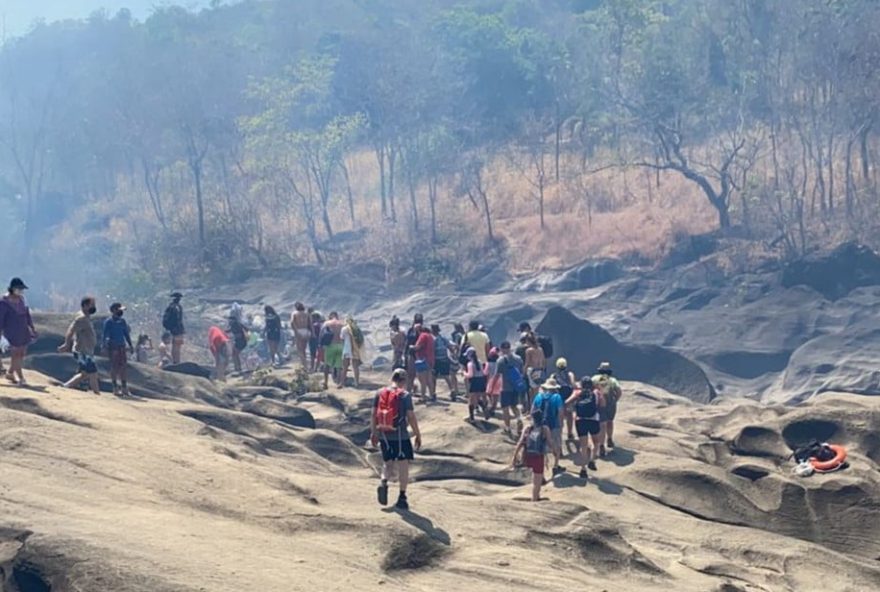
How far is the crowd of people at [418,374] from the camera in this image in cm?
1373

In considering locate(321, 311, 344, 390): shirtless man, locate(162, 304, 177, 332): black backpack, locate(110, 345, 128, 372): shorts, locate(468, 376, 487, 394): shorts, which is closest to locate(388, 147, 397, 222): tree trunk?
locate(321, 311, 344, 390): shirtless man

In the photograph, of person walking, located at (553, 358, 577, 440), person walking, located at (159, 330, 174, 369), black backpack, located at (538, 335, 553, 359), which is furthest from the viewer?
person walking, located at (159, 330, 174, 369)

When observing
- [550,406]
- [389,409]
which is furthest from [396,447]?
[550,406]

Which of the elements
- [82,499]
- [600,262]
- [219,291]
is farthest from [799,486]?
[219,291]

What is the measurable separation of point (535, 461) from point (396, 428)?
2748 mm

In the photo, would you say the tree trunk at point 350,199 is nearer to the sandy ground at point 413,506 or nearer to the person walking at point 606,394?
the sandy ground at point 413,506

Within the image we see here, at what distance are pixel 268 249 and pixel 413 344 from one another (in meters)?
28.6

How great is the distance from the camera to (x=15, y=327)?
52.7 feet

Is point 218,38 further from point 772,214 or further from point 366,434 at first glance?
point 366,434

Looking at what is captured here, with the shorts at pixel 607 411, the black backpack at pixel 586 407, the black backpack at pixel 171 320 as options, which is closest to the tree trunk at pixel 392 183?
the black backpack at pixel 171 320

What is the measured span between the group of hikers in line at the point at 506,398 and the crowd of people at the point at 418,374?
0.04 ft

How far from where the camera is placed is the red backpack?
43.8ft

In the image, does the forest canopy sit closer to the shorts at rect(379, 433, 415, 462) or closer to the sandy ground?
the sandy ground

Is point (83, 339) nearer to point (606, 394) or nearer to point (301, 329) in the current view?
point (606, 394)
